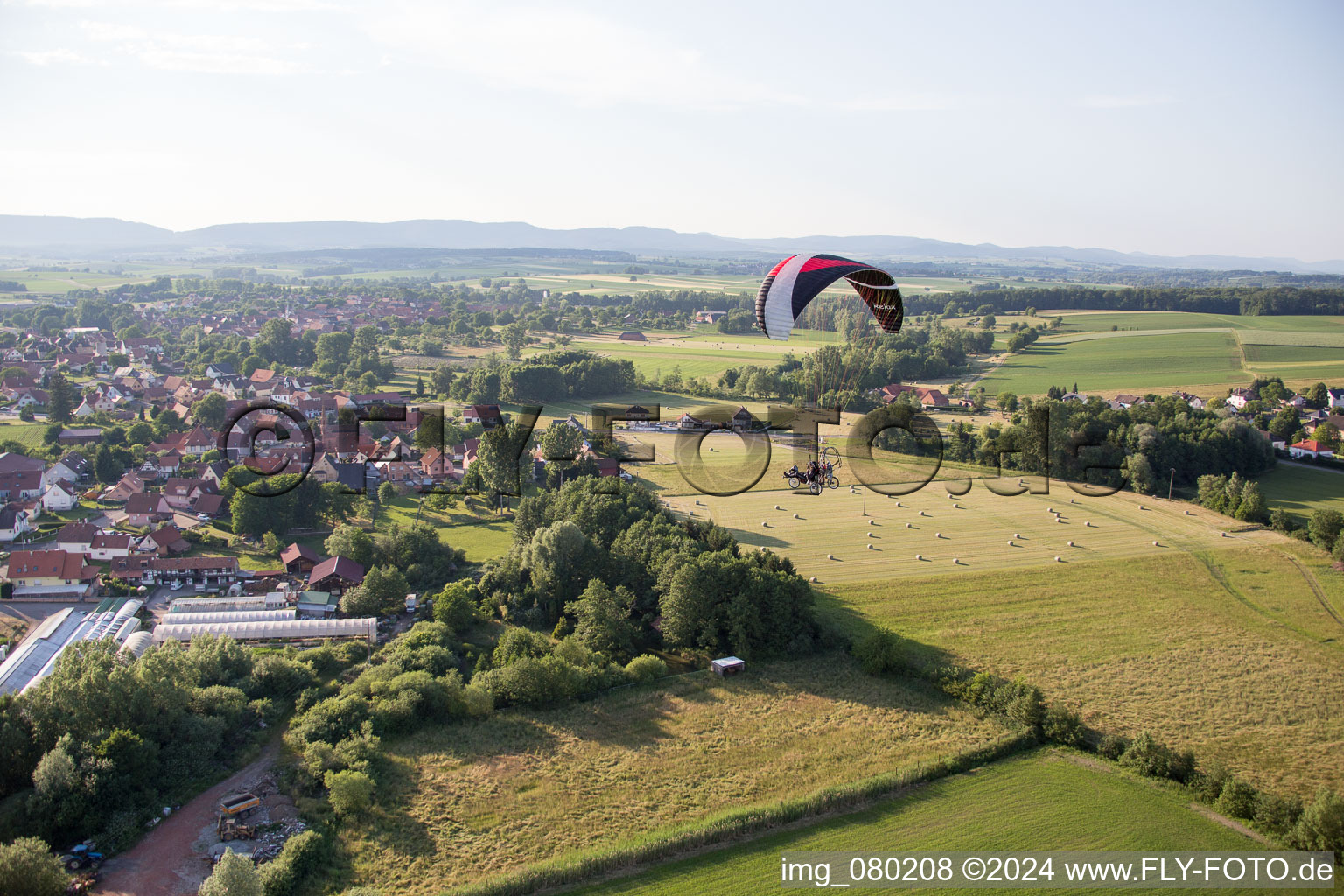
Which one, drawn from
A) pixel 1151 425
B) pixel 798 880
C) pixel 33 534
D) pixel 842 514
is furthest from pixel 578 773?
pixel 1151 425

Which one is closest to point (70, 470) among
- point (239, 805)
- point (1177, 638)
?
point (239, 805)

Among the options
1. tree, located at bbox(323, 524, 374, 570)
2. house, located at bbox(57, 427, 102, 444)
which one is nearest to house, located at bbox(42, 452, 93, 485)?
house, located at bbox(57, 427, 102, 444)

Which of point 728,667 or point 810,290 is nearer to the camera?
point 810,290

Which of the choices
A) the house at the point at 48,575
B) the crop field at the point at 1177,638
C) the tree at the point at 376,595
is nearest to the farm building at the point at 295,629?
the tree at the point at 376,595

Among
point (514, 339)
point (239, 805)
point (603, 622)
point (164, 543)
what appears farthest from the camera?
point (514, 339)

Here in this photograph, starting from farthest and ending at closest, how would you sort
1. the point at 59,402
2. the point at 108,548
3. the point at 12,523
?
1. the point at 59,402
2. the point at 12,523
3. the point at 108,548

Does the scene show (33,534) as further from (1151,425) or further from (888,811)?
(1151,425)

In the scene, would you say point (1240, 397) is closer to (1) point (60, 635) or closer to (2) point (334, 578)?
(2) point (334, 578)
